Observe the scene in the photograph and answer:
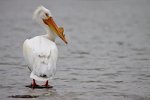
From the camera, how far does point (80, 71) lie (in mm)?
12609

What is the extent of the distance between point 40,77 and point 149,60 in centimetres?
479

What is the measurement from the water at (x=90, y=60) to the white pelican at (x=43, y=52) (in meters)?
0.36

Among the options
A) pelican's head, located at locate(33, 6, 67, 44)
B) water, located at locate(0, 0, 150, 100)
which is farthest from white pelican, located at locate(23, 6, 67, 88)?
water, located at locate(0, 0, 150, 100)

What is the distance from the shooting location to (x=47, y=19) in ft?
38.0

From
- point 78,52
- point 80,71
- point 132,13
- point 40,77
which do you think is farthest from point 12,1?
point 40,77

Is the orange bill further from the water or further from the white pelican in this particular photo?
the water

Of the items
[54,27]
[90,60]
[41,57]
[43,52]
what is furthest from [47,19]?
[90,60]

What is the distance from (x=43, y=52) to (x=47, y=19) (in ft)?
4.59

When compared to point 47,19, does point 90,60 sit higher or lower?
lower

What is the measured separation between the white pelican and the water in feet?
1.17

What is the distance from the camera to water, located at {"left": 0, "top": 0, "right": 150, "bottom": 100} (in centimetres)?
1034

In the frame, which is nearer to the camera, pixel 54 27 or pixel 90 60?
pixel 54 27

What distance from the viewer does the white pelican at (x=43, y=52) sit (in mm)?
10070

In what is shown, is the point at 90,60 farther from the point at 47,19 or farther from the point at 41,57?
the point at 41,57
